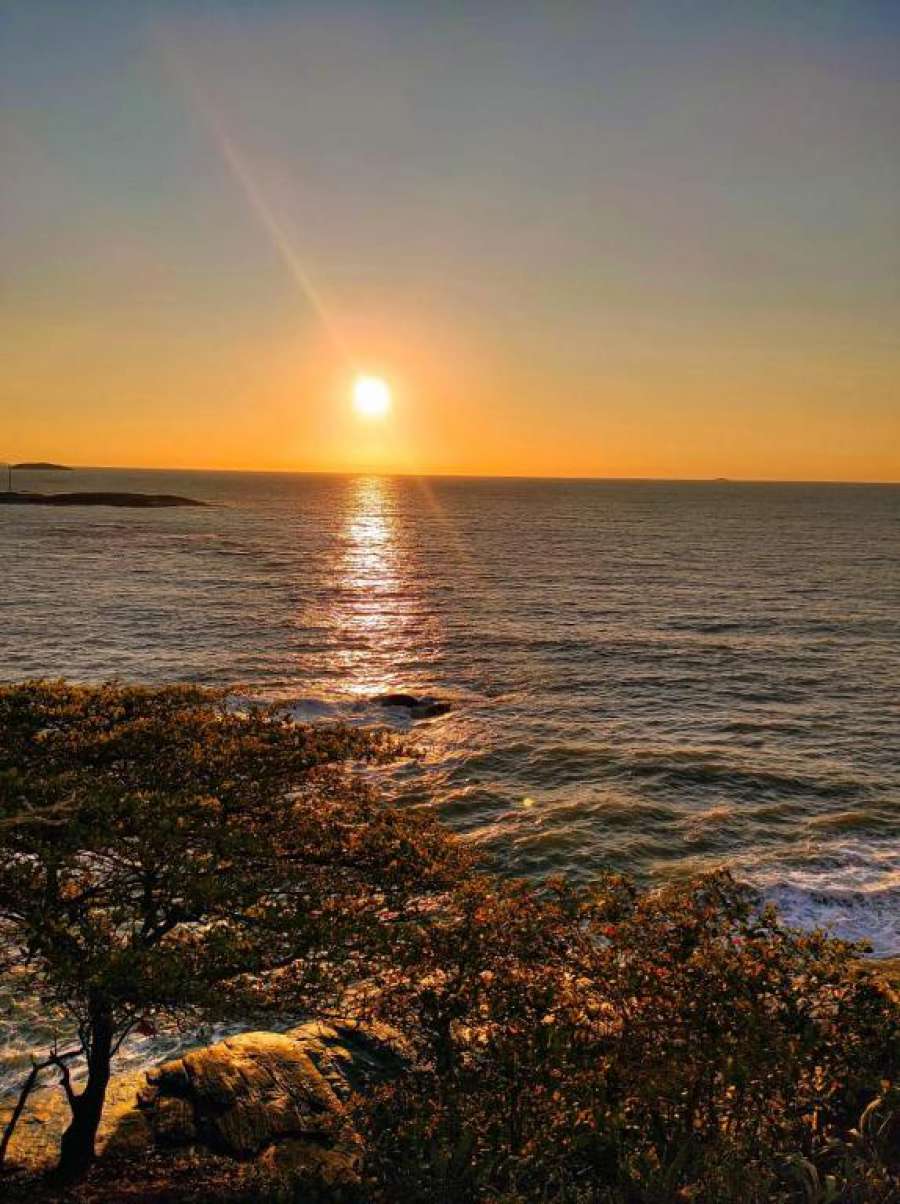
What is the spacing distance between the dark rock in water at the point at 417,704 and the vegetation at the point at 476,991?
97.0 ft

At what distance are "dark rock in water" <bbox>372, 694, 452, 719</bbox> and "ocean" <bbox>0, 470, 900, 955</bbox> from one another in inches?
26.4

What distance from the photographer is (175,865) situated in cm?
1343

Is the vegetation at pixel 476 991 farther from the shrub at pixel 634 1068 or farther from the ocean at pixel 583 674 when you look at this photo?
the ocean at pixel 583 674

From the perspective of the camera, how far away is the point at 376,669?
2208 inches

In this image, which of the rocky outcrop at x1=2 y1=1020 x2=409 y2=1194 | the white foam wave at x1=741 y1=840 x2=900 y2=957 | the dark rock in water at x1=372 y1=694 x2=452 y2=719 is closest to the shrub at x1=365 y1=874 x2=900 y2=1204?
the rocky outcrop at x1=2 y1=1020 x2=409 y2=1194

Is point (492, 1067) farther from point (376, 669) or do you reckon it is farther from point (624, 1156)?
point (376, 669)

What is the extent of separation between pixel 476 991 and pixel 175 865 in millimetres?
5611

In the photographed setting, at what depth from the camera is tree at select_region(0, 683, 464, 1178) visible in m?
12.4

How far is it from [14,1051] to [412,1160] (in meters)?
13.1

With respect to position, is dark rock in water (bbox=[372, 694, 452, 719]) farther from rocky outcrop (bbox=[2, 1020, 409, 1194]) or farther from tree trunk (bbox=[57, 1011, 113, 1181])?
tree trunk (bbox=[57, 1011, 113, 1181])

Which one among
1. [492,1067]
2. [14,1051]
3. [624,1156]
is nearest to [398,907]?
[492,1067]

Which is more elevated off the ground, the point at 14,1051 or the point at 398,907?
the point at 398,907

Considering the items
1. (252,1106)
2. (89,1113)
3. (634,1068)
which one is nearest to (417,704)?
(252,1106)

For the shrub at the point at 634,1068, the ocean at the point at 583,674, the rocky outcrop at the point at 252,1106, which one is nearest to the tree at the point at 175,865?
the rocky outcrop at the point at 252,1106
